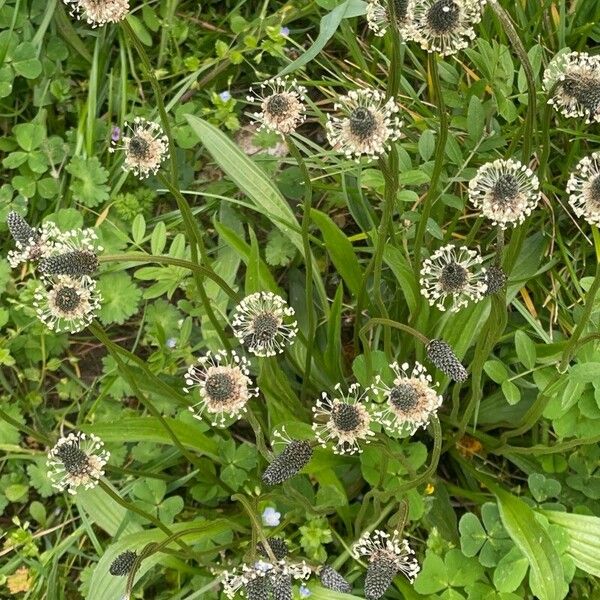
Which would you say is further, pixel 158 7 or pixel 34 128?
pixel 158 7

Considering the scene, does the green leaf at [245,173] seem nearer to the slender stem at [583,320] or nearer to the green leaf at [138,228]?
the green leaf at [138,228]

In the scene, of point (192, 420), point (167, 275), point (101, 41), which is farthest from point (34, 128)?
point (192, 420)

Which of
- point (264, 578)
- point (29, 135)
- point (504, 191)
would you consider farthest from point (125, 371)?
point (29, 135)

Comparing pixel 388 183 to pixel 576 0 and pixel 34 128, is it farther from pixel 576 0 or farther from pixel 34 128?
pixel 34 128

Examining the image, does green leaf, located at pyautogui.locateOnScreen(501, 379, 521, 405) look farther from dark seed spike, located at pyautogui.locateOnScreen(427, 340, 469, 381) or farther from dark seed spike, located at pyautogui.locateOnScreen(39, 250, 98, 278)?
dark seed spike, located at pyautogui.locateOnScreen(39, 250, 98, 278)

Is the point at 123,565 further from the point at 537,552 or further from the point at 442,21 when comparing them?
the point at 442,21

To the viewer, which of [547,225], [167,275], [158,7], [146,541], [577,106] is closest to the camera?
[577,106]
